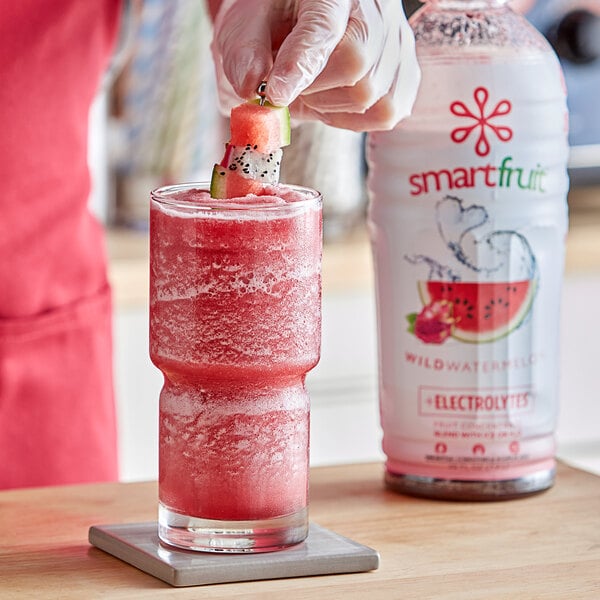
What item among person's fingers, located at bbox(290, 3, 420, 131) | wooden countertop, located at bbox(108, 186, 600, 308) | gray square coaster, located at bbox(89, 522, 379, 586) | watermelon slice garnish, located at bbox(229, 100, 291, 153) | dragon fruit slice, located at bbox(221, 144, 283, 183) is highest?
person's fingers, located at bbox(290, 3, 420, 131)

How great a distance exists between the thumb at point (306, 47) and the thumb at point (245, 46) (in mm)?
23

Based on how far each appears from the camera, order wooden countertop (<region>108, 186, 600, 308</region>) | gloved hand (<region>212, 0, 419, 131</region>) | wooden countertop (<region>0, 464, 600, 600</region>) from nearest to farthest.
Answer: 1. wooden countertop (<region>0, 464, 600, 600</region>)
2. gloved hand (<region>212, 0, 419, 131</region>)
3. wooden countertop (<region>108, 186, 600, 308</region>)

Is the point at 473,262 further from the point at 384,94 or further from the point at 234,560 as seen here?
the point at 234,560

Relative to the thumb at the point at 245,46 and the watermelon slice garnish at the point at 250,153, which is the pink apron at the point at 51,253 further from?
the watermelon slice garnish at the point at 250,153

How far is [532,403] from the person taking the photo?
0.94 m

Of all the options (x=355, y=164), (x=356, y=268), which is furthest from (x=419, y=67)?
(x=355, y=164)

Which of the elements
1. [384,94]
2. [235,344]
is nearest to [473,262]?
[384,94]

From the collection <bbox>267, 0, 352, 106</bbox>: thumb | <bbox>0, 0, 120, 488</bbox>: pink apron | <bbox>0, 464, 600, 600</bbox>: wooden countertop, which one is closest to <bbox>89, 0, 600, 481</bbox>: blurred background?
<bbox>0, 0, 120, 488</bbox>: pink apron

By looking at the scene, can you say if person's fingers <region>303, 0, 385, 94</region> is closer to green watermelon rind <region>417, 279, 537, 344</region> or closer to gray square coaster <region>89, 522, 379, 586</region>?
green watermelon rind <region>417, 279, 537, 344</region>

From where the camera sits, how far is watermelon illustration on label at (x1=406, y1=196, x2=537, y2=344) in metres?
0.91

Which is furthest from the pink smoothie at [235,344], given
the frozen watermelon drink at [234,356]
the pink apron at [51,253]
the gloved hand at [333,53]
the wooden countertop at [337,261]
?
the wooden countertop at [337,261]

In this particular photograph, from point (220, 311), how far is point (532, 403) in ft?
0.96

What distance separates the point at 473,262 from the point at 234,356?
0.77ft

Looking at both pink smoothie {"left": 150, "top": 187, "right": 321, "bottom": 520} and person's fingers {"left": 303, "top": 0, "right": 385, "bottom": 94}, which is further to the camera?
person's fingers {"left": 303, "top": 0, "right": 385, "bottom": 94}
